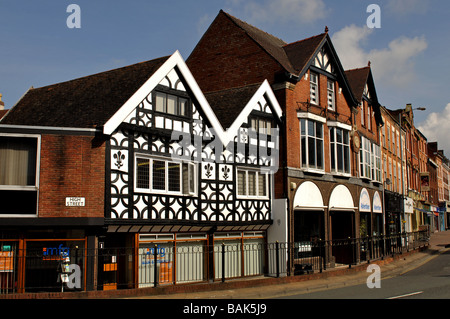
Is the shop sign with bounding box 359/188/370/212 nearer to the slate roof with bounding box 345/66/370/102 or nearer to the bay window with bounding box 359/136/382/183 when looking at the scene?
the bay window with bounding box 359/136/382/183

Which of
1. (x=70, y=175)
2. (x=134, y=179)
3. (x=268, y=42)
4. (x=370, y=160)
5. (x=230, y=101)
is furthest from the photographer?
(x=370, y=160)

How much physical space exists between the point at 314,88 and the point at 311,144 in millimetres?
3129

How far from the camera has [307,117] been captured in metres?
23.2

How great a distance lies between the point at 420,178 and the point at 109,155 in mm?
44481

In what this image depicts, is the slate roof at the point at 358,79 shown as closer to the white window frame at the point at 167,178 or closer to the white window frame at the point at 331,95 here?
the white window frame at the point at 331,95

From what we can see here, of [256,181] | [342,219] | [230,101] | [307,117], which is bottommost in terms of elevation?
[342,219]

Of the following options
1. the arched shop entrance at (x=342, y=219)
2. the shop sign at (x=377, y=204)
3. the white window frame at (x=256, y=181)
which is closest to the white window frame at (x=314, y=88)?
the arched shop entrance at (x=342, y=219)

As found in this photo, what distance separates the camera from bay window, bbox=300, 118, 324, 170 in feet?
75.7

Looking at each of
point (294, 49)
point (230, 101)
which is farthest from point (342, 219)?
point (230, 101)

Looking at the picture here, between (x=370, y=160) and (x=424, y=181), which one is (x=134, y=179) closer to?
(x=370, y=160)

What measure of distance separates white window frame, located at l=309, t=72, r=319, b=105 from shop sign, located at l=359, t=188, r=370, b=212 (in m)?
7.17
